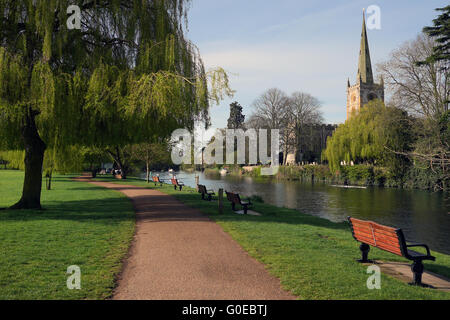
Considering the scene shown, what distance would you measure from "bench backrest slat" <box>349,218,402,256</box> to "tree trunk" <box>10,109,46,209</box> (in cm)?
1151

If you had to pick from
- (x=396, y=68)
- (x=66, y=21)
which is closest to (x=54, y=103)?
(x=66, y=21)

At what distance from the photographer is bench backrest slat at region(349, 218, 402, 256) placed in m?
6.60

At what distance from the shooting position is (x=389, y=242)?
680cm

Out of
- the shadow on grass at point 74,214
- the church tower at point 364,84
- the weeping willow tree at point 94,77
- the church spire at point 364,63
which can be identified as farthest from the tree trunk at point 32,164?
the church spire at point 364,63

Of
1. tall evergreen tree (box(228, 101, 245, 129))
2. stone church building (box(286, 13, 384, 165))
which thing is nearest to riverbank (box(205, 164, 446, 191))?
stone church building (box(286, 13, 384, 165))

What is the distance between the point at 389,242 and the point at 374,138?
38.3 meters

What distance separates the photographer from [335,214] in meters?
20.5

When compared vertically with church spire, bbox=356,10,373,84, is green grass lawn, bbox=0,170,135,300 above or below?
below

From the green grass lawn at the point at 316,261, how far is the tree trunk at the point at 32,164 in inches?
289
